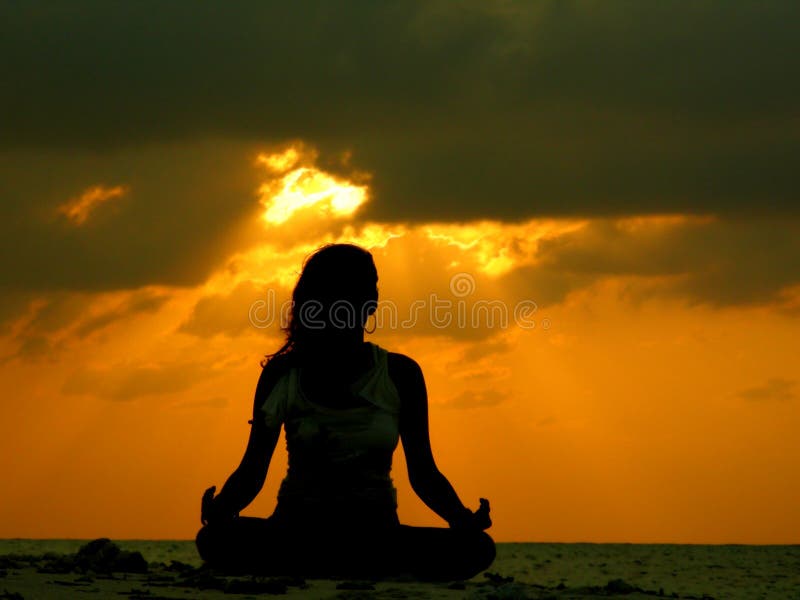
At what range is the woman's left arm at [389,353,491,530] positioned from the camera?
9117 mm

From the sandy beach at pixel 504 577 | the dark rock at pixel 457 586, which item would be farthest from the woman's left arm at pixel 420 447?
the dark rock at pixel 457 586

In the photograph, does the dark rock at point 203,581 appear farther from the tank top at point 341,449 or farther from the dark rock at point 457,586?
the dark rock at point 457,586

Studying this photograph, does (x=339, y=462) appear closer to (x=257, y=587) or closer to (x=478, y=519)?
(x=478, y=519)

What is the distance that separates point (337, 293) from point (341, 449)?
124cm

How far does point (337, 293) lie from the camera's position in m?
8.98

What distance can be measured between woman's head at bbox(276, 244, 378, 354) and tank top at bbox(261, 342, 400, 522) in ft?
1.26

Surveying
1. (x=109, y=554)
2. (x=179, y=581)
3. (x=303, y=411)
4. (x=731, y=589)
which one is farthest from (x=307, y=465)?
(x=731, y=589)

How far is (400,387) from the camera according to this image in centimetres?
909

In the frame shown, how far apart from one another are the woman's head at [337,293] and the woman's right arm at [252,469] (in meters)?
0.55

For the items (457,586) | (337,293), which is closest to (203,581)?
(457,586)

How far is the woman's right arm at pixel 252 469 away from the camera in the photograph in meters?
9.23

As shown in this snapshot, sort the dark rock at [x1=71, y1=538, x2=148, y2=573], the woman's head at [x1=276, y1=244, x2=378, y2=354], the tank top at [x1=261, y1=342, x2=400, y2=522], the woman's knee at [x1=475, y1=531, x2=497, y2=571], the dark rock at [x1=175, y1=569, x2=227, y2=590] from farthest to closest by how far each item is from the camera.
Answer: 1. the dark rock at [x1=71, y1=538, x2=148, y2=573]
2. the dark rock at [x1=175, y1=569, x2=227, y2=590]
3. the woman's knee at [x1=475, y1=531, x2=497, y2=571]
4. the woman's head at [x1=276, y1=244, x2=378, y2=354]
5. the tank top at [x1=261, y1=342, x2=400, y2=522]

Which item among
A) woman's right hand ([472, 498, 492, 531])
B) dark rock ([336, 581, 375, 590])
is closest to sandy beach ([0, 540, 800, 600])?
dark rock ([336, 581, 375, 590])

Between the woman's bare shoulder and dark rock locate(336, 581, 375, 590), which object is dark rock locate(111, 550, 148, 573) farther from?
the woman's bare shoulder
